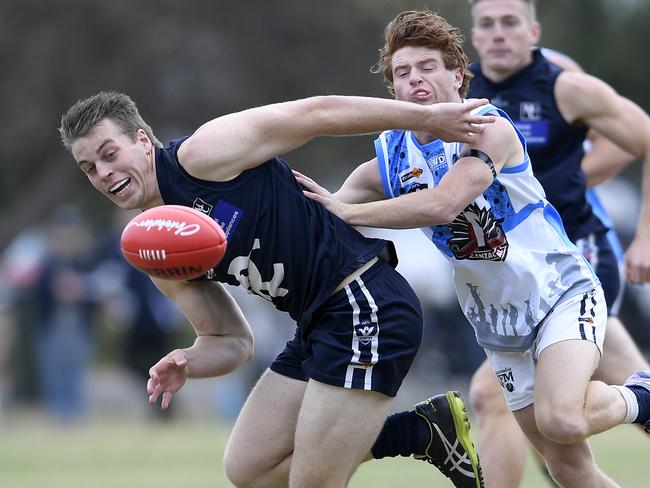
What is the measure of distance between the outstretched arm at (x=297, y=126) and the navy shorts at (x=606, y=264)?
1919 mm

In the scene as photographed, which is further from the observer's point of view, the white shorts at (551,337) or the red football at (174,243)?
the white shorts at (551,337)

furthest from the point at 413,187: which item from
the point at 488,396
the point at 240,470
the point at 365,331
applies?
the point at 488,396

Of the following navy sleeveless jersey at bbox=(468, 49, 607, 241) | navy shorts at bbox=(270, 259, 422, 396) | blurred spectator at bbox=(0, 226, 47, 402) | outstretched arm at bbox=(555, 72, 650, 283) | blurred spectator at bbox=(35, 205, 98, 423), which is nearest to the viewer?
navy shorts at bbox=(270, 259, 422, 396)

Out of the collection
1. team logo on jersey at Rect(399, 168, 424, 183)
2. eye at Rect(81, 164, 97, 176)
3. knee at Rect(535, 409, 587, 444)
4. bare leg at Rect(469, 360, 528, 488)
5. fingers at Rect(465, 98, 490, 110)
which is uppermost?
fingers at Rect(465, 98, 490, 110)

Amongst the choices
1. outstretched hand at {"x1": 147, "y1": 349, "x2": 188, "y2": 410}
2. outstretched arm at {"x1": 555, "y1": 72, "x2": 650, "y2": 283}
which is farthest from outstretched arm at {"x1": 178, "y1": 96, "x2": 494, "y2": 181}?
outstretched arm at {"x1": 555, "y1": 72, "x2": 650, "y2": 283}

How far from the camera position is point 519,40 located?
6746mm

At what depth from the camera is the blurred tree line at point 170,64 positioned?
17.4 metres

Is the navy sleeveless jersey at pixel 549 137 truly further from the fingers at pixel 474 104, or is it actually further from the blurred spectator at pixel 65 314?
the blurred spectator at pixel 65 314

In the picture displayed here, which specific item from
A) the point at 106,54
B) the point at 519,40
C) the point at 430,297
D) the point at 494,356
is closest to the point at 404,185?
the point at 494,356

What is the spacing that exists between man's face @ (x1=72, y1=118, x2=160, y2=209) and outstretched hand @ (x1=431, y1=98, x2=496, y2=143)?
110cm

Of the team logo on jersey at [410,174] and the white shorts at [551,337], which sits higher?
the team logo on jersey at [410,174]

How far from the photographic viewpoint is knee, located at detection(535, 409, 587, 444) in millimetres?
5129

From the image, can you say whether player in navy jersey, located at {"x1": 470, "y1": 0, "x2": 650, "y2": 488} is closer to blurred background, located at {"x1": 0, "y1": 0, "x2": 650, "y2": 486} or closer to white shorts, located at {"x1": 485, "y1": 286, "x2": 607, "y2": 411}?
white shorts, located at {"x1": 485, "y1": 286, "x2": 607, "y2": 411}

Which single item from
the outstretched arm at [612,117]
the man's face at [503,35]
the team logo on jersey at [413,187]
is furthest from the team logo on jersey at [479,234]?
the man's face at [503,35]
